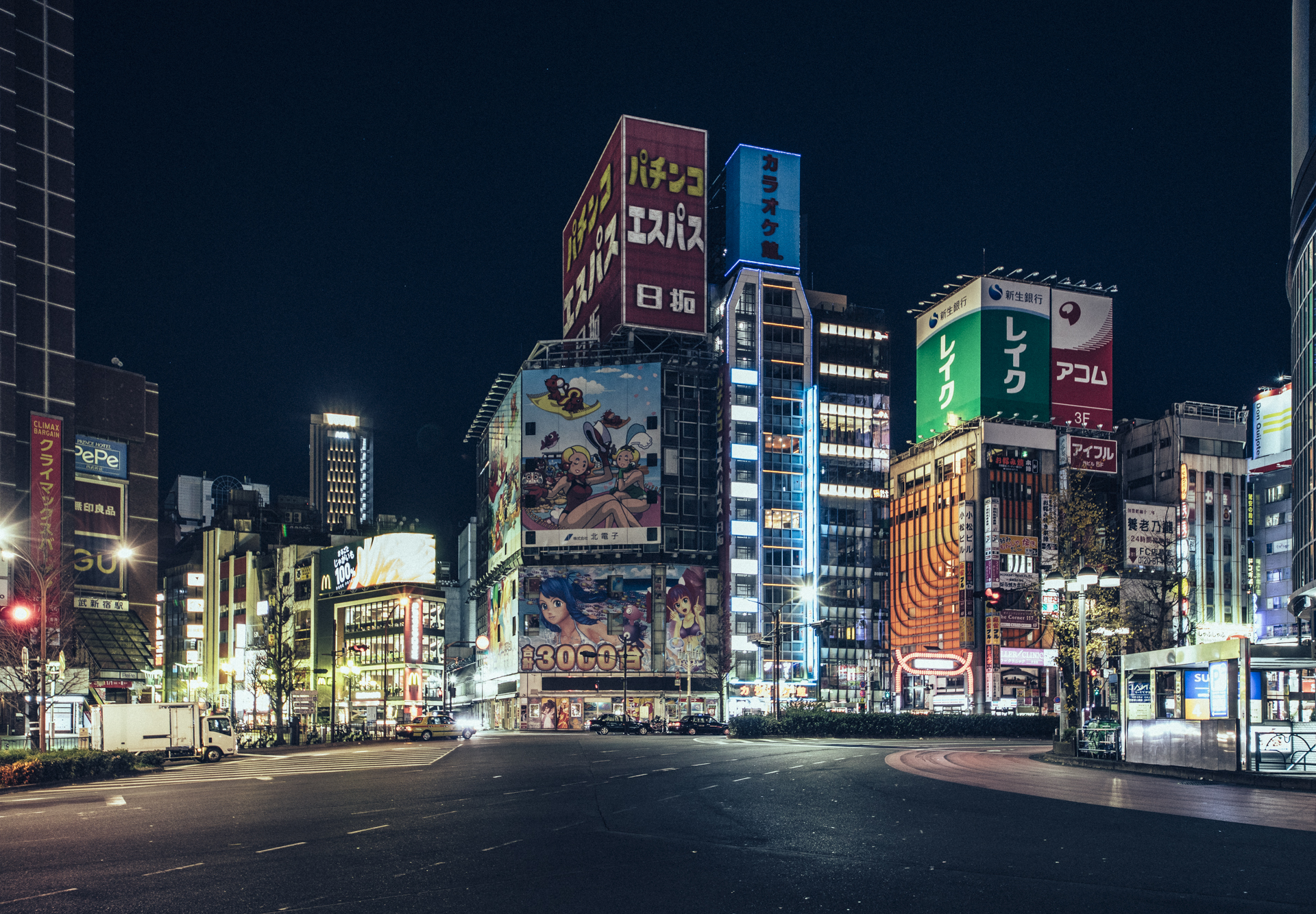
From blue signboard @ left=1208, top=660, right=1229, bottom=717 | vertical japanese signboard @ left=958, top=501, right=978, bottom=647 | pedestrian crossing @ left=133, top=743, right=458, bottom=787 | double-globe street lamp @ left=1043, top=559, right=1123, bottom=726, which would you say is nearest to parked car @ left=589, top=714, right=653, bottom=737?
pedestrian crossing @ left=133, top=743, right=458, bottom=787

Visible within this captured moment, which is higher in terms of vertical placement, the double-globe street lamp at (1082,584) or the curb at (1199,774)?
the double-globe street lamp at (1082,584)

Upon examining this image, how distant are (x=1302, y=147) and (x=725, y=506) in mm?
75501

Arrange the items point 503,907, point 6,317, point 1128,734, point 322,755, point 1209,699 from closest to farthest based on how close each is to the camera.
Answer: point 503,907 → point 1209,699 → point 1128,734 → point 322,755 → point 6,317

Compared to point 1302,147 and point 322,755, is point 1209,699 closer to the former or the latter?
point 1302,147

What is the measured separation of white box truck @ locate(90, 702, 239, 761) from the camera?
44938 mm

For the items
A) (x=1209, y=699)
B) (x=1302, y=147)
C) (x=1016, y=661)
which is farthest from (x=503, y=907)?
(x=1016, y=661)

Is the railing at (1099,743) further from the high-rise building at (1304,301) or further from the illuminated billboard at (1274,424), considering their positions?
the illuminated billboard at (1274,424)

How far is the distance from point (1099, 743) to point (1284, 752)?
27.6 feet

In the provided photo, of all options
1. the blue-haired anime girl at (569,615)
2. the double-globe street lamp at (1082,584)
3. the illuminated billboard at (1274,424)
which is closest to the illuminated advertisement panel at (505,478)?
the blue-haired anime girl at (569,615)

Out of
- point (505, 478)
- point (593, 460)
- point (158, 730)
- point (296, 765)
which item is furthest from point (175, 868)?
point (505, 478)

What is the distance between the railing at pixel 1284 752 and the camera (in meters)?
29.3

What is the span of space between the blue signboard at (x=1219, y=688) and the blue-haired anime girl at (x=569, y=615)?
89.5m

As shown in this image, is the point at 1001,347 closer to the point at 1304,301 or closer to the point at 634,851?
the point at 1304,301

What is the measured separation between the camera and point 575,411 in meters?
119
